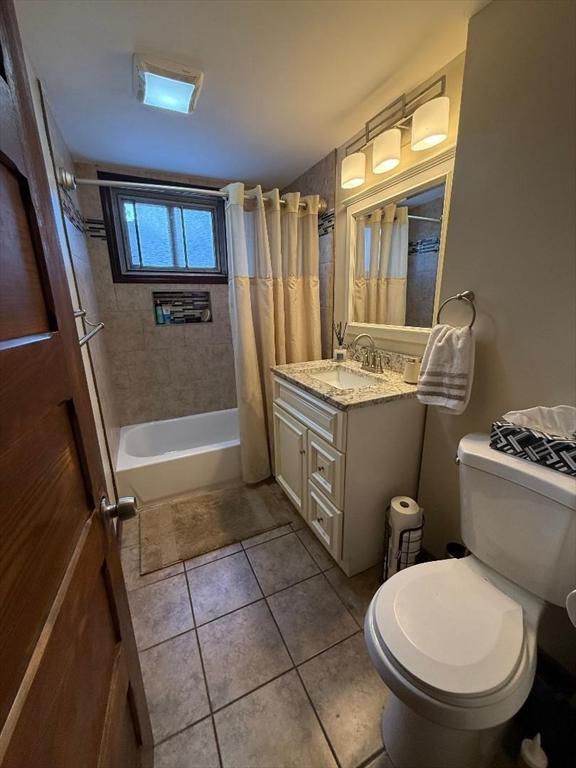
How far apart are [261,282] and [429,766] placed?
2.18m

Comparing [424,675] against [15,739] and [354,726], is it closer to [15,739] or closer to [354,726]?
[354,726]

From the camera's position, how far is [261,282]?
2.04 metres

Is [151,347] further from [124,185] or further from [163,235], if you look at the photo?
[124,185]

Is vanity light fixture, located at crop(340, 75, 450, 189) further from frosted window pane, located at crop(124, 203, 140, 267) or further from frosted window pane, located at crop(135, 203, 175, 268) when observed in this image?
frosted window pane, located at crop(124, 203, 140, 267)

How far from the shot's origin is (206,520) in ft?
6.38

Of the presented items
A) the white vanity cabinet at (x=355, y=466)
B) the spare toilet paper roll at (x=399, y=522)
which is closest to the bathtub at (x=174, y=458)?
the white vanity cabinet at (x=355, y=466)

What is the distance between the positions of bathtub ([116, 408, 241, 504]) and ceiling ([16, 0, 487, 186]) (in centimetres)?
194

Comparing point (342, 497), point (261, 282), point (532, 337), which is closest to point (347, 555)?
point (342, 497)

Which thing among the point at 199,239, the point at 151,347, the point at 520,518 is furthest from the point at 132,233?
the point at 520,518

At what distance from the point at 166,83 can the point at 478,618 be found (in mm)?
2273

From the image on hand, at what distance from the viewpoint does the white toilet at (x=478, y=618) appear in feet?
2.45

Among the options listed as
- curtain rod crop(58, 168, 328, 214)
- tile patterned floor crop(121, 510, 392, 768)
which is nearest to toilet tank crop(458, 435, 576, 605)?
tile patterned floor crop(121, 510, 392, 768)

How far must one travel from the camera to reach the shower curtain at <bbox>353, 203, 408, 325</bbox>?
167cm

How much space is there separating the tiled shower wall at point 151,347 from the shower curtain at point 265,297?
733mm
